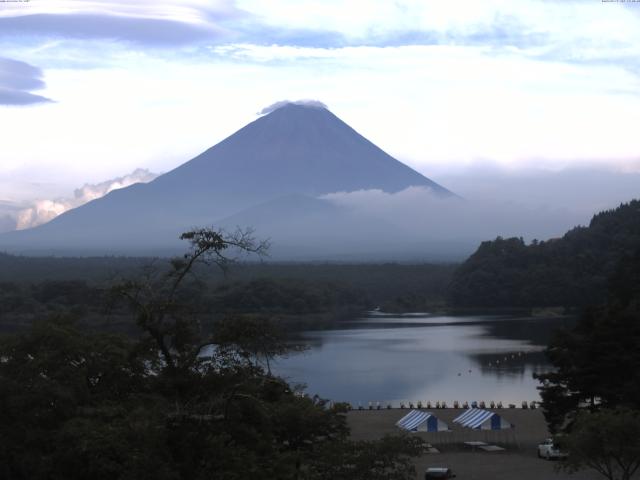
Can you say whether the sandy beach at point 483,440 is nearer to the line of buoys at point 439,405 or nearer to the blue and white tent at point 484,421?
the blue and white tent at point 484,421

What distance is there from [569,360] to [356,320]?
31845 millimetres

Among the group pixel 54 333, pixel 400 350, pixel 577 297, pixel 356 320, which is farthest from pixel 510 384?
pixel 577 297

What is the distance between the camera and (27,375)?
24.1 ft

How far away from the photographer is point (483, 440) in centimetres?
1571

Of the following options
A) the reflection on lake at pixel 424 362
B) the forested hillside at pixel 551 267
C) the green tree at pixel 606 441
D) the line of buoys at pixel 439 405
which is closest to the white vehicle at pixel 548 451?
the green tree at pixel 606 441

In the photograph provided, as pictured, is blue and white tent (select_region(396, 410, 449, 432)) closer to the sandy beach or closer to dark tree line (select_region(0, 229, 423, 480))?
the sandy beach

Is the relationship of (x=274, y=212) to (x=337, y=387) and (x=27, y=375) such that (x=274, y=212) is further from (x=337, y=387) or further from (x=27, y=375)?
(x=27, y=375)

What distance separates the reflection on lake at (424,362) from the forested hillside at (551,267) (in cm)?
753

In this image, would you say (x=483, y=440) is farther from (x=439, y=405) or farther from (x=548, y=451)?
(x=439, y=405)

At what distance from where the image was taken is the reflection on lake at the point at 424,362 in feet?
76.4

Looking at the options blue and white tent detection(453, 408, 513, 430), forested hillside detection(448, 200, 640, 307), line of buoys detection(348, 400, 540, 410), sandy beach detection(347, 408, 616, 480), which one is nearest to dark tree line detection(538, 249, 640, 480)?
sandy beach detection(347, 408, 616, 480)

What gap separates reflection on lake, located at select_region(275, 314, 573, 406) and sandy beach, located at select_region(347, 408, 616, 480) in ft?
12.7

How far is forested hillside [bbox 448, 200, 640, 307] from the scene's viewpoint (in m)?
50.1

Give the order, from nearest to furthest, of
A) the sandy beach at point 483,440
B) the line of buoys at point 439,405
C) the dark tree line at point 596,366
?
the sandy beach at point 483,440, the dark tree line at point 596,366, the line of buoys at point 439,405
